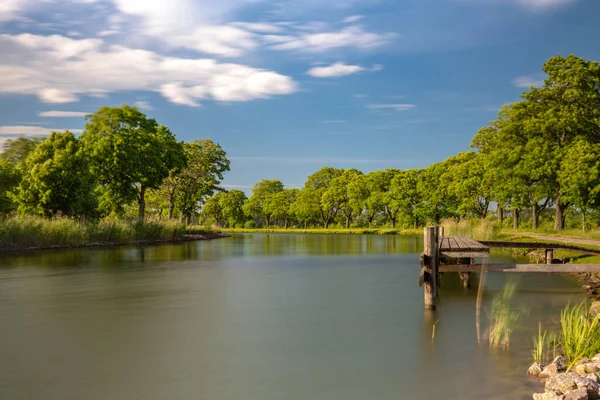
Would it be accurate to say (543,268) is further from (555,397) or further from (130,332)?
(130,332)

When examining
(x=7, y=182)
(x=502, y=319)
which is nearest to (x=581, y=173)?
(x=502, y=319)

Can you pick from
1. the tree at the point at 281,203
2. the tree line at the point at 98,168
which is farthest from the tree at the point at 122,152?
the tree at the point at 281,203

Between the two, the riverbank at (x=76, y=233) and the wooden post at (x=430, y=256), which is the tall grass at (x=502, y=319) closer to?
the wooden post at (x=430, y=256)

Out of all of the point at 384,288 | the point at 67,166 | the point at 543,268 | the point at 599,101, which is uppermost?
the point at 599,101

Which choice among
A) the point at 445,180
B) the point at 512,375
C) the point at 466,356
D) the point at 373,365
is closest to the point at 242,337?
the point at 373,365

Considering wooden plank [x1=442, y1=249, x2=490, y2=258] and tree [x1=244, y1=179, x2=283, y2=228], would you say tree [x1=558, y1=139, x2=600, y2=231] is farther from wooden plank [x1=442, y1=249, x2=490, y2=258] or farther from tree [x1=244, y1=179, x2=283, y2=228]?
tree [x1=244, y1=179, x2=283, y2=228]

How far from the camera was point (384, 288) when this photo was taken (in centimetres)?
1495

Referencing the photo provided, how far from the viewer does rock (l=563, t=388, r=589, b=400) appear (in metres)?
5.00

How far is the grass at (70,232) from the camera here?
27.9 meters

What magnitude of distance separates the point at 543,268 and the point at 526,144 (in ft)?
96.1

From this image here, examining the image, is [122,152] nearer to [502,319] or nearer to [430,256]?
[430,256]

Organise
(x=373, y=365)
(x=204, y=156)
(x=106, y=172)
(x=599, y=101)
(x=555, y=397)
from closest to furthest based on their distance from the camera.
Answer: (x=555, y=397) < (x=373, y=365) < (x=599, y=101) < (x=106, y=172) < (x=204, y=156)

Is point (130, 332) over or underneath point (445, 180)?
underneath

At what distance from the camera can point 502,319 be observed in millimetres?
9914
